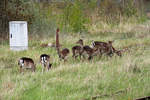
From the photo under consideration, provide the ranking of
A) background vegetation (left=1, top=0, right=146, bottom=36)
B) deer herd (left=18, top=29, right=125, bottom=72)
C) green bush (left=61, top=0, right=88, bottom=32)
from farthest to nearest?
green bush (left=61, top=0, right=88, bottom=32)
background vegetation (left=1, top=0, right=146, bottom=36)
deer herd (left=18, top=29, right=125, bottom=72)

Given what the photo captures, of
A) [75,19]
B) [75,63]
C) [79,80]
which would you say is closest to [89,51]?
[75,63]

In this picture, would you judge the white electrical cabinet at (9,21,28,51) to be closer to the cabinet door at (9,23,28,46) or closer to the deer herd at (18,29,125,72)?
the cabinet door at (9,23,28,46)

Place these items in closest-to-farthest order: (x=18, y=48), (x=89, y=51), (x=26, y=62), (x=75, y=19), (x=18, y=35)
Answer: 1. (x=26, y=62)
2. (x=89, y=51)
3. (x=18, y=48)
4. (x=18, y=35)
5. (x=75, y=19)

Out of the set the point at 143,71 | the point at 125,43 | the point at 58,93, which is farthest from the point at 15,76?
the point at 125,43

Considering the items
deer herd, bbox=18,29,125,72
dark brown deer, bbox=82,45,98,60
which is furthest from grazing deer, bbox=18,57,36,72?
dark brown deer, bbox=82,45,98,60

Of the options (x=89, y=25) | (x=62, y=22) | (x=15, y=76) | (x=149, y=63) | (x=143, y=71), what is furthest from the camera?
(x=89, y=25)

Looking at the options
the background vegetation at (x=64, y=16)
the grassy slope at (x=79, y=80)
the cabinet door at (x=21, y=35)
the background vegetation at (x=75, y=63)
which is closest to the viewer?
the grassy slope at (x=79, y=80)

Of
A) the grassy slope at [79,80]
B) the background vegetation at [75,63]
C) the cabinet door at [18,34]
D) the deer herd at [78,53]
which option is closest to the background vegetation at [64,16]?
the background vegetation at [75,63]

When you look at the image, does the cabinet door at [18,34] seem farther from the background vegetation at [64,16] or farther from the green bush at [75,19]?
the green bush at [75,19]

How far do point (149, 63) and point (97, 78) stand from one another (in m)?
2.19

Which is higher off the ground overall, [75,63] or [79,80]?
[75,63]

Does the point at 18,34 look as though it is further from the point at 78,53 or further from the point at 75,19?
the point at 75,19

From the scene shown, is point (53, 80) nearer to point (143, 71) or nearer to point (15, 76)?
point (15, 76)

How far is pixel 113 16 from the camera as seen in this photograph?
18.8 meters
